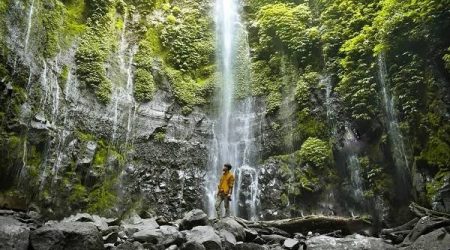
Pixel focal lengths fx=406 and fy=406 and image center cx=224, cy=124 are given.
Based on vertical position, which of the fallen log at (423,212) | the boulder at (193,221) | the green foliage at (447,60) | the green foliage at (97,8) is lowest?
the boulder at (193,221)

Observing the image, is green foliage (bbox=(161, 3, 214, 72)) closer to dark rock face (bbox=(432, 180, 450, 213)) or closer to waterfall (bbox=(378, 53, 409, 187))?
waterfall (bbox=(378, 53, 409, 187))

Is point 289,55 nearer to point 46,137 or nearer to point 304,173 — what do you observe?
point 304,173

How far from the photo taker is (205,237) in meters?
7.41

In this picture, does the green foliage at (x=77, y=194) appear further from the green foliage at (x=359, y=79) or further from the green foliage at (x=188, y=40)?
the green foliage at (x=359, y=79)

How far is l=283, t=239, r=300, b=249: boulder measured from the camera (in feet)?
25.8

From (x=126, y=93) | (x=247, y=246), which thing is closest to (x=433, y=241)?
(x=247, y=246)

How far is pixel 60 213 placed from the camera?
1091cm

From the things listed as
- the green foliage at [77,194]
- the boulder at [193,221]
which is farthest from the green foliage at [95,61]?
the boulder at [193,221]

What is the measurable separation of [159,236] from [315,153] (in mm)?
6336

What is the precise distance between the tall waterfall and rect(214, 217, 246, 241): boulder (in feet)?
12.3

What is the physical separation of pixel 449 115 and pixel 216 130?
716 centimetres

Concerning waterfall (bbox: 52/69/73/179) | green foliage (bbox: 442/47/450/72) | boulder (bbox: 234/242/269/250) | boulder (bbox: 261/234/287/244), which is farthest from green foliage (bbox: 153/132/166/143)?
green foliage (bbox: 442/47/450/72)

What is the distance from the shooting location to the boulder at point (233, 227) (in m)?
8.22

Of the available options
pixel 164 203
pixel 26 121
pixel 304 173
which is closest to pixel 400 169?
pixel 304 173
